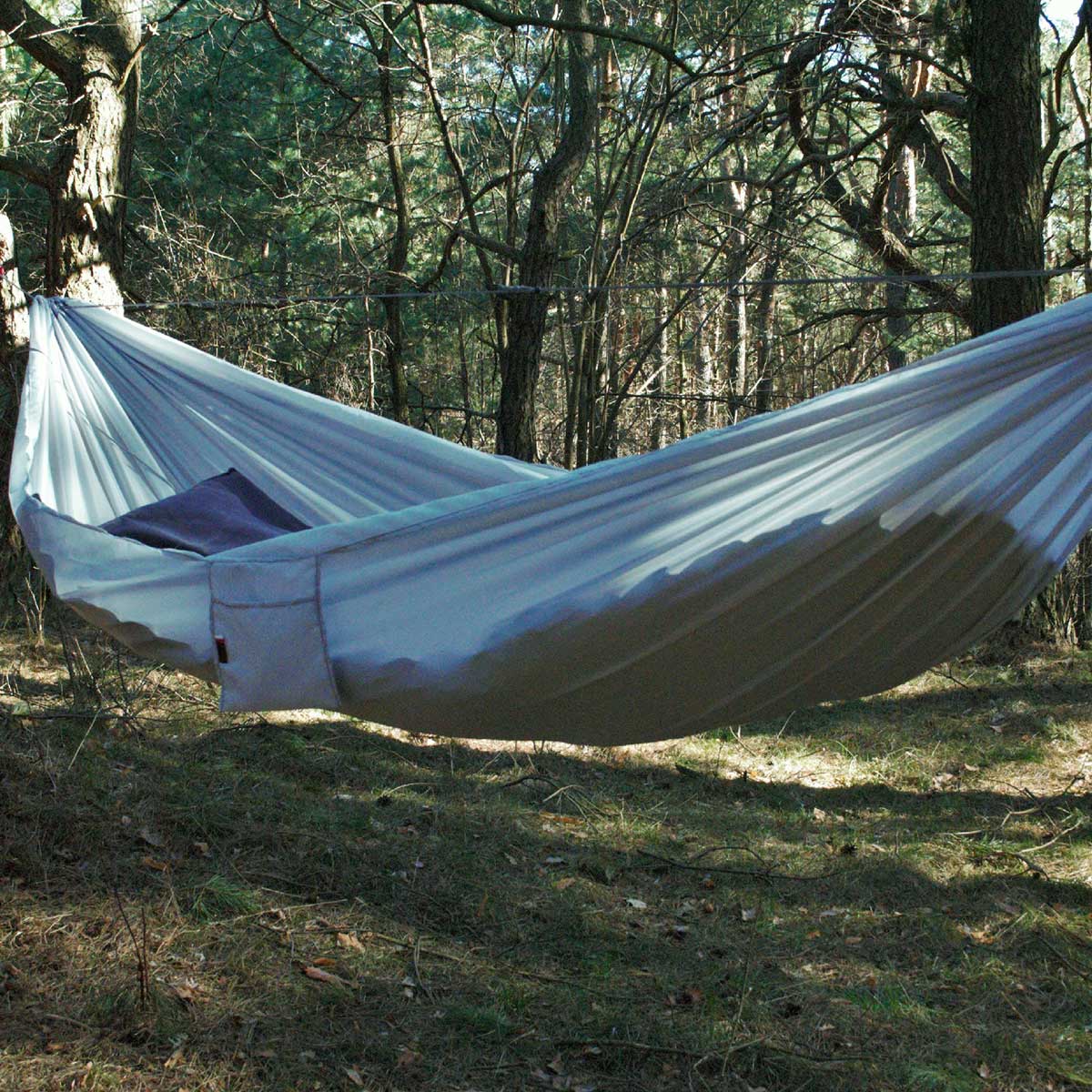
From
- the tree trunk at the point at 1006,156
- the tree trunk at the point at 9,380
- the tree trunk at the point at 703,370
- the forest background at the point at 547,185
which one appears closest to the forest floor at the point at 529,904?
the tree trunk at the point at 9,380

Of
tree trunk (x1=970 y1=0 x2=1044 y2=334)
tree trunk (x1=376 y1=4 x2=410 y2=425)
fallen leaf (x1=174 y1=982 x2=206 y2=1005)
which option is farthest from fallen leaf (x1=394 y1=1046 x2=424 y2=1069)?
tree trunk (x1=376 y1=4 x2=410 y2=425)

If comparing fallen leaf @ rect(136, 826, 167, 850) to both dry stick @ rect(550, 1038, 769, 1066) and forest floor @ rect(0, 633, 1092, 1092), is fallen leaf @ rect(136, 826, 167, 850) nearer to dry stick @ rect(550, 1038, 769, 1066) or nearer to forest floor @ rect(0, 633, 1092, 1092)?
forest floor @ rect(0, 633, 1092, 1092)

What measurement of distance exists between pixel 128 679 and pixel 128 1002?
184cm

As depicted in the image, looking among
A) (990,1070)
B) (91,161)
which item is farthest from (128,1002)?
(91,161)

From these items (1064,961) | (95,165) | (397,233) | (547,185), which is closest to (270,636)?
(1064,961)

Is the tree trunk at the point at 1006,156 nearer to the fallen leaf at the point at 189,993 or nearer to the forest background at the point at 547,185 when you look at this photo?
the forest background at the point at 547,185

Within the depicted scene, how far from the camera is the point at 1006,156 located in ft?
12.4

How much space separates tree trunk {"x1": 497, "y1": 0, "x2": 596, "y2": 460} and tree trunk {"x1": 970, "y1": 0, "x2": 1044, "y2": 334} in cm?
148

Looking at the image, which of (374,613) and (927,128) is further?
(927,128)

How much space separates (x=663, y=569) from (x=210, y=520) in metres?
0.88

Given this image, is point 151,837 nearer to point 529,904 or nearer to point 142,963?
point 142,963

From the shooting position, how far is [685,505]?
1.64 m

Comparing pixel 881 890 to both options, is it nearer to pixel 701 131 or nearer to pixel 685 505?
pixel 685 505

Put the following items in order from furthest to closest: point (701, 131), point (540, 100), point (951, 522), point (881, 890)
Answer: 1. point (540, 100)
2. point (701, 131)
3. point (881, 890)
4. point (951, 522)
